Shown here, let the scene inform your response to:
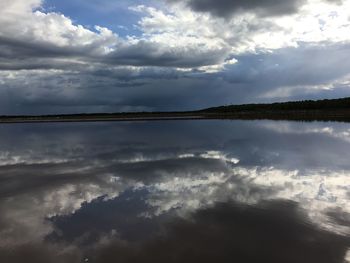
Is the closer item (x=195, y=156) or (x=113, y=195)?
(x=113, y=195)

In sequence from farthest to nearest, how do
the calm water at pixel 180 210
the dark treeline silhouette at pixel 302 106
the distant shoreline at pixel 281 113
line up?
the dark treeline silhouette at pixel 302 106
the distant shoreline at pixel 281 113
the calm water at pixel 180 210

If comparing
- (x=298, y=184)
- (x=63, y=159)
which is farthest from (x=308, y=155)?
(x=63, y=159)

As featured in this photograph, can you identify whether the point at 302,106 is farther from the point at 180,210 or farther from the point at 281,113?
the point at 180,210

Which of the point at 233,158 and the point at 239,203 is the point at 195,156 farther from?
the point at 239,203

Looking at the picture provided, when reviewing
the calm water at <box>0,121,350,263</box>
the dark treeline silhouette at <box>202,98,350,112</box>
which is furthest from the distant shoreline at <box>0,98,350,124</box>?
the calm water at <box>0,121,350,263</box>

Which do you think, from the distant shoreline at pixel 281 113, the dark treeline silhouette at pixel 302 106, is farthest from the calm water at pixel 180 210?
the dark treeline silhouette at pixel 302 106

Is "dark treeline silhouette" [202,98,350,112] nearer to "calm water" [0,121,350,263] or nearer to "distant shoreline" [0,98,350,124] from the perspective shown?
"distant shoreline" [0,98,350,124]

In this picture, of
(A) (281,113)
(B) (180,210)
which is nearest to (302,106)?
(A) (281,113)

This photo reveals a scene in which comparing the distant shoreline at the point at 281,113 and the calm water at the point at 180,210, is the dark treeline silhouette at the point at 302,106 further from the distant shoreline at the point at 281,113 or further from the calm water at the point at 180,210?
the calm water at the point at 180,210

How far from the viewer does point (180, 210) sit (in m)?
14.9

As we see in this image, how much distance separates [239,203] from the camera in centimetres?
1589

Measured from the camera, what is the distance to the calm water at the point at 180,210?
1082 cm

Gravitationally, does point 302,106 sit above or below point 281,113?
above

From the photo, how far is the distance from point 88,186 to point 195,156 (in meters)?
12.0
